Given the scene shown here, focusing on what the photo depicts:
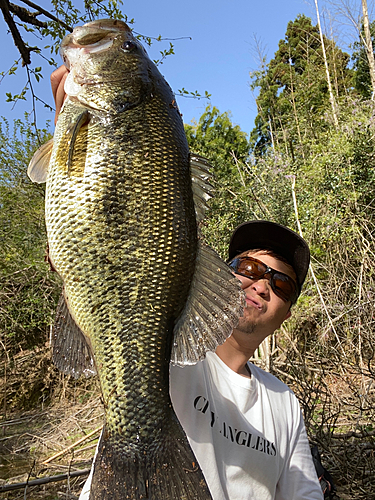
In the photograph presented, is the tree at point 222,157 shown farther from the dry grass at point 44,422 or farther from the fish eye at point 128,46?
the fish eye at point 128,46

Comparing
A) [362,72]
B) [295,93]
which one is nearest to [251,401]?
[295,93]

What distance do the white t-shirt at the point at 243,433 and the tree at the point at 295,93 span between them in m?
8.86

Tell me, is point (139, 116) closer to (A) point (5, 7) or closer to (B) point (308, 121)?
(A) point (5, 7)

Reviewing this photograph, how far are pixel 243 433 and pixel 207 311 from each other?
32.4 inches

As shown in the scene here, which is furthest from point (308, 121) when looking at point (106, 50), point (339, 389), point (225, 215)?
point (106, 50)

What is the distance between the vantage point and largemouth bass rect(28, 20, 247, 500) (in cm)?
100

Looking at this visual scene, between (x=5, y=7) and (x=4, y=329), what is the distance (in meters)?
6.40

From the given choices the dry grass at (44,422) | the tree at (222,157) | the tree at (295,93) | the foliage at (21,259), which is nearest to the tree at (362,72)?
the tree at (295,93)

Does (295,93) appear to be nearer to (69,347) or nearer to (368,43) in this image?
(368,43)

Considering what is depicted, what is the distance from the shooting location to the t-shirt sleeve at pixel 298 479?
5.93 ft

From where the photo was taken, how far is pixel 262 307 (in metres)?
2.10

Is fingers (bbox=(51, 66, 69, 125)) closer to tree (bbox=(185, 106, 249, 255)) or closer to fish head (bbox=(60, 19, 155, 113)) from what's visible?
fish head (bbox=(60, 19, 155, 113))

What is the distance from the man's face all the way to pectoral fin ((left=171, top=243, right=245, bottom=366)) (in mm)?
839

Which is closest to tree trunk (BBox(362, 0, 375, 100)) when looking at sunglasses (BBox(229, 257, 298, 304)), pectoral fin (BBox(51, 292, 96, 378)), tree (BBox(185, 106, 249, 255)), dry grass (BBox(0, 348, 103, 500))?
tree (BBox(185, 106, 249, 255))
